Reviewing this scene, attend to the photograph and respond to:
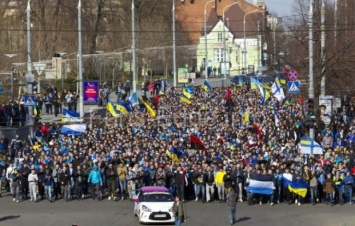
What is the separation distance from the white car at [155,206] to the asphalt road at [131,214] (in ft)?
2.24

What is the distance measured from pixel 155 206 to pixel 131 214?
2.46 metres

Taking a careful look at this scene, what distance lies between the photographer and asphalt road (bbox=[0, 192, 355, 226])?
33.3 m

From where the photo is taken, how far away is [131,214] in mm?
34906

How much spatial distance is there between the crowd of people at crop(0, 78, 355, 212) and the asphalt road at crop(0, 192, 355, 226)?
1.83 ft

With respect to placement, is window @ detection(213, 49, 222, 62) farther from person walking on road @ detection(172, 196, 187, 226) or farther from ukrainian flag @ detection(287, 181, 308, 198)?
person walking on road @ detection(172, 196, 187, 226)

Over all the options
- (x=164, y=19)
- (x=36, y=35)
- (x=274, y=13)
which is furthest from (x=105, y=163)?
(x=274, y=13)

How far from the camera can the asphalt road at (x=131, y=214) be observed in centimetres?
3328

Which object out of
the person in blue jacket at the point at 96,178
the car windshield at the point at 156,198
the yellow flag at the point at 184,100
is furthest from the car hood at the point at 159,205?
the yellow flag at the point at 184,100

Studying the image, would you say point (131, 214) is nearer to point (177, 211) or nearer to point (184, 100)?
point (177, 211)

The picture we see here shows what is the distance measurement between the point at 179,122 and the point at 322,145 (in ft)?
32.2

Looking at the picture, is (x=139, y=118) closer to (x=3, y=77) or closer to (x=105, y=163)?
(x=105, y=163)

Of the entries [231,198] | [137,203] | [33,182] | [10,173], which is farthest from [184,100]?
[231,198]

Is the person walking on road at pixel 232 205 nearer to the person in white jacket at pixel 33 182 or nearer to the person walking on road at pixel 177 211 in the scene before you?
the person walking on road at pixel 177 211

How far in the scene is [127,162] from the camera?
3828cm
